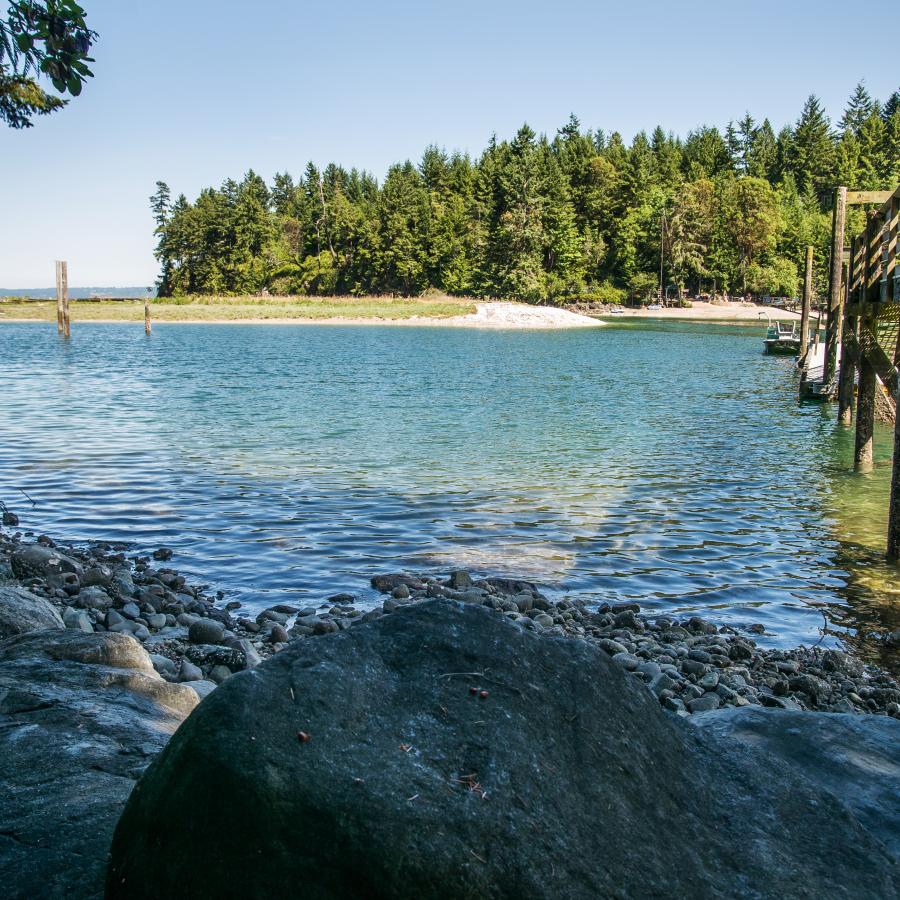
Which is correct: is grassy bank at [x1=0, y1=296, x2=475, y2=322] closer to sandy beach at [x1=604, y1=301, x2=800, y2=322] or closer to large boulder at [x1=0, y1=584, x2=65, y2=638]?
sandy beach at [x1=604, y1=301, x2=800, y2=322]

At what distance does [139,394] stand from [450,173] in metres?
115

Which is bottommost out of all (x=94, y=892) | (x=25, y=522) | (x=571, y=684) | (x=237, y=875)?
(x=25, y=522)

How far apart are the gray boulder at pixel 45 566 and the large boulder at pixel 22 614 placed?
9.60 ft

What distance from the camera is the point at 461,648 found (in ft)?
9.76

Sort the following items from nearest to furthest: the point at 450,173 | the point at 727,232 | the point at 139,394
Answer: the point at 139,394
the point at 727,232
the point at 450,173

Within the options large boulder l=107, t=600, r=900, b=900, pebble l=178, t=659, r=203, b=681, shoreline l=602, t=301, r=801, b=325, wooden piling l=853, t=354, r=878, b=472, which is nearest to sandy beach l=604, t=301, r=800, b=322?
shoreline l=602, t=301, r=801, b=325

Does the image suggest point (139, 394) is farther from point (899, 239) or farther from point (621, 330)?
point (621, 330)

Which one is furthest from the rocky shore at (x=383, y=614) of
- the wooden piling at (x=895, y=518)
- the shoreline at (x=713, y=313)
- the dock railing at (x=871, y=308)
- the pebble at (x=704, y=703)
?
the shoreline at (x=713, y=313)

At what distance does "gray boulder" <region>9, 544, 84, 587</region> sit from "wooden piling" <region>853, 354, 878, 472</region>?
1389 cm

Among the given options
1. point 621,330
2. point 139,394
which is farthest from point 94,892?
point 621,330

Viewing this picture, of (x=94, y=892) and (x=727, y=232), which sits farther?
(x=727, y=232)

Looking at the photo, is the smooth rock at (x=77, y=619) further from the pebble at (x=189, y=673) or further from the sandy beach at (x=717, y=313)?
the sandy beach at (x=717, y=313)

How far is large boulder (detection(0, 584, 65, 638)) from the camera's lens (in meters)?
6.47

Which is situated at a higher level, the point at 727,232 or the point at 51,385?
the point at 727,232
